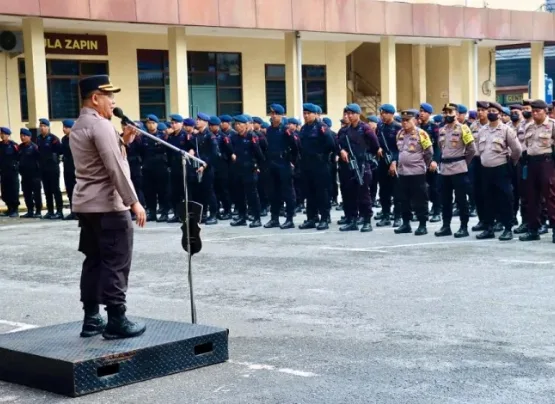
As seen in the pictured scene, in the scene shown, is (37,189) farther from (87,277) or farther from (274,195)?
(87,277)

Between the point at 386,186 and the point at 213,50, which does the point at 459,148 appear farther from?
the point at 213,50

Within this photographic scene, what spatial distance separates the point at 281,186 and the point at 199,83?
46.4 feet

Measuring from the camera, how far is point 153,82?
91.7 ft

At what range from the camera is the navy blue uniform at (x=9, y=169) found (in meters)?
19.2

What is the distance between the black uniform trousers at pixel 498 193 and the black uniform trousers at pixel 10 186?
10297mm

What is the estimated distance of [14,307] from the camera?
28.7 feet

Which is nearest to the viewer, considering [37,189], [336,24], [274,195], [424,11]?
[274,195]

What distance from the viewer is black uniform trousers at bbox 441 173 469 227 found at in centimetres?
1321

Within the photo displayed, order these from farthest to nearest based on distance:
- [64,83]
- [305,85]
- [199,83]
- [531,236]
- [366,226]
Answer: [305,85] → [199,83] → [64,83] → [366,226] → [531,236]

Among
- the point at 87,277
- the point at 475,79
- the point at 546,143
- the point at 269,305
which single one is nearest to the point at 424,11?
the point at 475,79

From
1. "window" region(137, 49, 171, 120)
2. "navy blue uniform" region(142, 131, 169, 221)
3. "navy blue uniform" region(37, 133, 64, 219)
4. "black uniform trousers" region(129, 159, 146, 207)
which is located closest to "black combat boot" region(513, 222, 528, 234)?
"navy blue uniform" region(142, 131, 169, 221)

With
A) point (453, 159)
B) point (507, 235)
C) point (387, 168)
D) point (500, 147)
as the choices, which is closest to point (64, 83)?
point (387, 168)

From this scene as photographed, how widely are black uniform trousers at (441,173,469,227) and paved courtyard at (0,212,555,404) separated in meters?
0.45

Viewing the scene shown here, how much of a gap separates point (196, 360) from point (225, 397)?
0.74m
